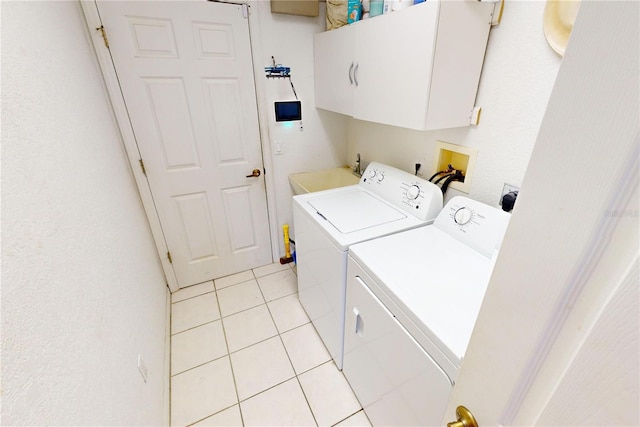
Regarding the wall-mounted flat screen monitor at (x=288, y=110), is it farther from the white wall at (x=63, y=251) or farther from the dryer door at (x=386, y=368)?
the dryer door at (x=386, y=368)

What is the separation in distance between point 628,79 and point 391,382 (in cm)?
121

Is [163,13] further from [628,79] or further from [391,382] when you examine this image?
[391,382]

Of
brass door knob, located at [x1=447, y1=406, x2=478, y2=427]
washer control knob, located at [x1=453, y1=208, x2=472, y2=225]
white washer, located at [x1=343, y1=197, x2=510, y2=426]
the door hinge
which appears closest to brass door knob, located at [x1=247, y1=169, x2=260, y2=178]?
the door hinge

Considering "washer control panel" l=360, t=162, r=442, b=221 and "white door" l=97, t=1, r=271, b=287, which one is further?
"white door" l=97, t=1, r=271, b=287

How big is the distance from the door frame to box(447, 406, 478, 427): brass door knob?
2.07 m

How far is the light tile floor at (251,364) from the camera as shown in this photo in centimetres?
151

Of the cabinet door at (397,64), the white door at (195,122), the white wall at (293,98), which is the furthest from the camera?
the white wall at (293,98)

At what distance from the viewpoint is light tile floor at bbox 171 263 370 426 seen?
4.97ft

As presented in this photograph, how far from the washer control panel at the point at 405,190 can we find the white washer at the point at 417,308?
0.31ft

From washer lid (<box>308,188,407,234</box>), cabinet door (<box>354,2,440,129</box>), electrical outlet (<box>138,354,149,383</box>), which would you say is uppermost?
cabinet door (<box>354,2,440,129</box>)

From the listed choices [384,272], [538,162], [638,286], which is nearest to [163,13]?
[384,272]

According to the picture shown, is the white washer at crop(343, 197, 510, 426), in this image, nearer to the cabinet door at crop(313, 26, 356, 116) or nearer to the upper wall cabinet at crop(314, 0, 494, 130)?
the upper wall cabinet at crop(314, 0, 494, 130)

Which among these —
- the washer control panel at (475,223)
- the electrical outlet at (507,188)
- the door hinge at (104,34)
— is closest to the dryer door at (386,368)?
the washer control panel at (475,223)

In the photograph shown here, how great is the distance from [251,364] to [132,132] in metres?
1.71
